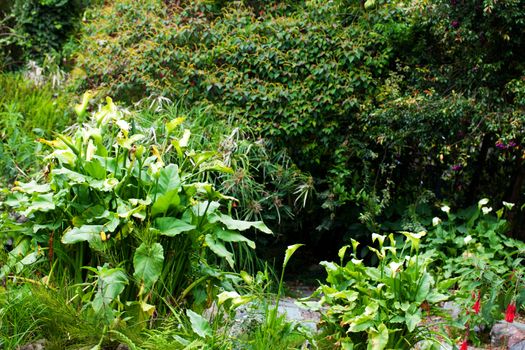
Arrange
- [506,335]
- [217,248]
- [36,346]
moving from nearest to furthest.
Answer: [36,346]
[217,248]
[506,335]

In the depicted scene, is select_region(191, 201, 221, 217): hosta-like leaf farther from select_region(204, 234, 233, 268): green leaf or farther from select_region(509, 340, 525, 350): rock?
select_region(509, 340, 525, 350): rock

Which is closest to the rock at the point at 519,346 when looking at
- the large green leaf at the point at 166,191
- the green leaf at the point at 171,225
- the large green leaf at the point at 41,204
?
the green leaf at the point at 171,225

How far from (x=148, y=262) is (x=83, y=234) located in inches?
15.1

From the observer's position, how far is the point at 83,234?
141 inches

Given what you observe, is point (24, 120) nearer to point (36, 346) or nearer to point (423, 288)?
point (36, 346)

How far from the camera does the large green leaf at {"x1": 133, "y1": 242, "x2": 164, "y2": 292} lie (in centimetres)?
354

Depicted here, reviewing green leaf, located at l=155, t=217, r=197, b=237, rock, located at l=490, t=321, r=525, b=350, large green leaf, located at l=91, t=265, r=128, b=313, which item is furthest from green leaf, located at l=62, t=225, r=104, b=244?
rock, located at l=490, t=321, r=525, b=350

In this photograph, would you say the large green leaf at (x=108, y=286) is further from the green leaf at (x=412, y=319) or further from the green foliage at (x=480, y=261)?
the green foliage at (x=480, y=261)

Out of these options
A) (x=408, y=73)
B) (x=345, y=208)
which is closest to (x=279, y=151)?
(x=345, y=208)

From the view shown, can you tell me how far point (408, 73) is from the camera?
6164 millimetres

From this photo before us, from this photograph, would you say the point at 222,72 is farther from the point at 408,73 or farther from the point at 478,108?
the point at 478,108

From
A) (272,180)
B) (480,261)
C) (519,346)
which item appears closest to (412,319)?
(480,261)

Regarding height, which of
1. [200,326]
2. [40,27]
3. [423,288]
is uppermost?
[40,27]

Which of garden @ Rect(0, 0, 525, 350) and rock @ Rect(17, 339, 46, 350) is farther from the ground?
garden @ Rect(0, 0, 525, 350)
